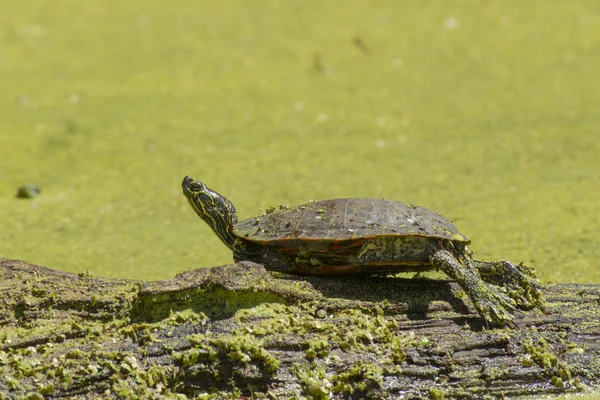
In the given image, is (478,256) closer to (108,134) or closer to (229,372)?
(229,372)

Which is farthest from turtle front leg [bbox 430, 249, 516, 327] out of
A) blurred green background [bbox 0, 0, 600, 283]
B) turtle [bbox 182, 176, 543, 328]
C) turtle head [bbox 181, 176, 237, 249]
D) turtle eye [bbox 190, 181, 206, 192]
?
blurred green background [bbox 0, 0, 600, 283]

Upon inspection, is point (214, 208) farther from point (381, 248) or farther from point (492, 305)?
point (492, 305)

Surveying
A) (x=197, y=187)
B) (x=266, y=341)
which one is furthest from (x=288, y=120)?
(x=266, y=341)

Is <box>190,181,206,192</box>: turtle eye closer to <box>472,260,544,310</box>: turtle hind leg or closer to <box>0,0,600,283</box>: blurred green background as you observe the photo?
<box>0,0,600,283</box>: blurred green background

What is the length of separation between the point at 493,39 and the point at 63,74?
4.50 meters

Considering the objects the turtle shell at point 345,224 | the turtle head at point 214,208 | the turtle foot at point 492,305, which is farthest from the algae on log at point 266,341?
the turtle head at point 214,208

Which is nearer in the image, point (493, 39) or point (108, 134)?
point (108, 134)

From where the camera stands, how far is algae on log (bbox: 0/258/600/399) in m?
2.79

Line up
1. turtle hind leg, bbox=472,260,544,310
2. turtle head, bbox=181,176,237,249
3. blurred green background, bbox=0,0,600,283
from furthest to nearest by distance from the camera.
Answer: blurred green background, bbox=0,0,600,283 < turtle head, bbox=181,176,237,249 < turtle hind leg, bbox=472,260,544,310

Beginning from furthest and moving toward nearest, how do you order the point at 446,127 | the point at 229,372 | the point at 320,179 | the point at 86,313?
the point at 446,127 < the point at 320,179 < the point at 86,313 < the point at 229,372

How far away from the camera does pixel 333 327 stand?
296cm

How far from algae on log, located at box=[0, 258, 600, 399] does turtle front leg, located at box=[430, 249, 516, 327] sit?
5 centimetres

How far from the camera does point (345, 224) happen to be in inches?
123

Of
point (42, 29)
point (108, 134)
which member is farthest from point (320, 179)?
point (42, 29)
